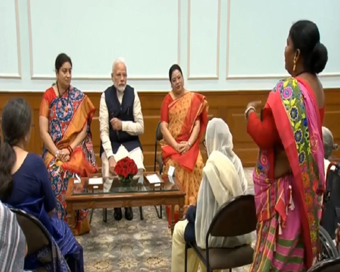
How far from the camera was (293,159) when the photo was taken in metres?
1.70

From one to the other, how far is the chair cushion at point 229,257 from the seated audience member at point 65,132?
157 centimetres

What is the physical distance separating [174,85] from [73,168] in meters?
1.22

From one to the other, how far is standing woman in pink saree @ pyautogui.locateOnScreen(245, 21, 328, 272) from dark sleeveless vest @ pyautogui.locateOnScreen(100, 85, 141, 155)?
7.01ft

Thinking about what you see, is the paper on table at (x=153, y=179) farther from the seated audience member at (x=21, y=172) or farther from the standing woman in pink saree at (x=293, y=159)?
the standing woman in pink saree at (x=293, y=159)

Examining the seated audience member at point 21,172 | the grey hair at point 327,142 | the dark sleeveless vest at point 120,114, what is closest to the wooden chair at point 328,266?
the seated audience member at point 21,172

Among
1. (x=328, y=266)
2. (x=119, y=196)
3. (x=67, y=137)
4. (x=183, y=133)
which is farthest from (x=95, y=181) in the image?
(x=328, y=266)

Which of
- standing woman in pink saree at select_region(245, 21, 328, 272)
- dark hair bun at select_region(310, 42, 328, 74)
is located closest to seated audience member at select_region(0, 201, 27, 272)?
standing woman in pink saree at select_region(245, 21, 328, 272)

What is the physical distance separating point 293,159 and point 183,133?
7.36ft

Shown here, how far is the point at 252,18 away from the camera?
16.8ft

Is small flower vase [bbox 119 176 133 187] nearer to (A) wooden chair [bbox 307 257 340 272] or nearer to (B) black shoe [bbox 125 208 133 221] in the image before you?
(B) black shoe [bbox 125 208 133 221]

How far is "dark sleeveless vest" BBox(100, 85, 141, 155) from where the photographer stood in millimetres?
3832

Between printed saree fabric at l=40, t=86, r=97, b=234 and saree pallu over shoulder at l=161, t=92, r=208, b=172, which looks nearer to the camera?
printed saree fabric at l=40, t=86, r=97, b=234

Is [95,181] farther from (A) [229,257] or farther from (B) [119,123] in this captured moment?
(A) [229,257]

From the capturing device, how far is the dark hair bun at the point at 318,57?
1703mm
